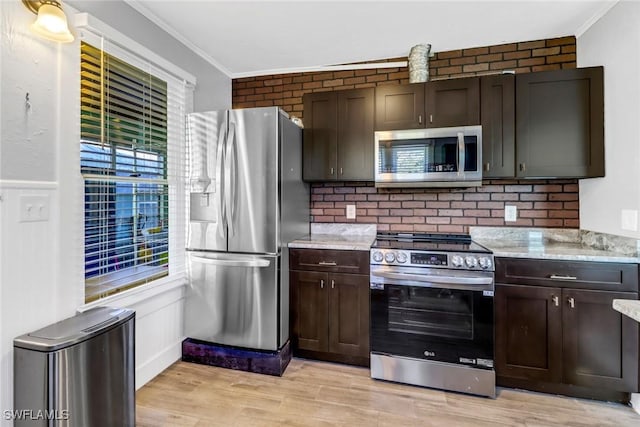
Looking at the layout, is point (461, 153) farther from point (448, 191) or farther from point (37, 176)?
point (37, 176)

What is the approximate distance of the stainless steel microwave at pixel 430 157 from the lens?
238cm

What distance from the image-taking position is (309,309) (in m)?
2.54

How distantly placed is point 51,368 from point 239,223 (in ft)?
4.41

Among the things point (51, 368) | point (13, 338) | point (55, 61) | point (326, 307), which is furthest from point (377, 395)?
point (55, 61)

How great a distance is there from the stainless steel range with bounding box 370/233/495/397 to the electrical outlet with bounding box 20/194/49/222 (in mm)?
1996

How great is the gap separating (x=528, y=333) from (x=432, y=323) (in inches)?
24.6

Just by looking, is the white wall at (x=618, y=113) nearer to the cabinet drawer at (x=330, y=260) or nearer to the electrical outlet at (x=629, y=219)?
the electrical outlet at (x=629, y=219)

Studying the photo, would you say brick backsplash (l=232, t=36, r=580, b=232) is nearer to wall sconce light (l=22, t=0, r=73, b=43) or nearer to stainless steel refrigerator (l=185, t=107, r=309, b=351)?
stainless steel refrigerator (l=185, t=107, r=309, b=351)

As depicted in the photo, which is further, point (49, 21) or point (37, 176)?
point (37, 176)

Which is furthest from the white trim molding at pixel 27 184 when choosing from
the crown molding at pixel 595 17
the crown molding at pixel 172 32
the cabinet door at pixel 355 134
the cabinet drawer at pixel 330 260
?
the crown molding at pixel 595 17

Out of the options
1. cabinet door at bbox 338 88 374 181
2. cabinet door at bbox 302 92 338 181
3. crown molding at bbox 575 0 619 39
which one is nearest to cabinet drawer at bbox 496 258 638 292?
cabinet door at bbox 338 88 374 181

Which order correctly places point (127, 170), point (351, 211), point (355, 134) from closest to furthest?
1. point (127, 170)
2. point (355, 134)
3. point (351, 211)

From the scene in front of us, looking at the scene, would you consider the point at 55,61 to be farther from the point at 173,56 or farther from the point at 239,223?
the point at 239,223

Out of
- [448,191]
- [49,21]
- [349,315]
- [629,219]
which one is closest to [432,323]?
[349,315]
